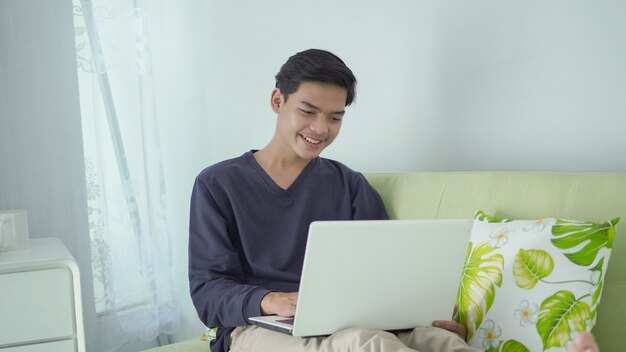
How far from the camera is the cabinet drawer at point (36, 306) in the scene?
5.91 feet

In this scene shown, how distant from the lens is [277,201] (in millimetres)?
1696

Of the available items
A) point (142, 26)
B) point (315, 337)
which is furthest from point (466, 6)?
point (142, 26)

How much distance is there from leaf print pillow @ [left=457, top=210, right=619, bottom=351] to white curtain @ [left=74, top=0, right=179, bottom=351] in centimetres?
147

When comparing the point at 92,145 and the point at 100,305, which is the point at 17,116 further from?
the point at 100,305

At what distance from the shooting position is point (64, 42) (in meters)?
2.34

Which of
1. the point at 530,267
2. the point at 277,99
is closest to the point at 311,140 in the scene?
the point at 277,99

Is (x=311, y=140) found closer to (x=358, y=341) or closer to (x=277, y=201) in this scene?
(x=277, y=201)

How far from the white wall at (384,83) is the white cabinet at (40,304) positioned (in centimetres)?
50

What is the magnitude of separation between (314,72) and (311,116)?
0.10 m

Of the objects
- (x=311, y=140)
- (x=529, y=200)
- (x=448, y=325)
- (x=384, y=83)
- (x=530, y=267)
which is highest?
(x=384, y=83)

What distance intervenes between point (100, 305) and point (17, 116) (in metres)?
0.72

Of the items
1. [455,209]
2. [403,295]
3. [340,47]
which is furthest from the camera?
[340,47]

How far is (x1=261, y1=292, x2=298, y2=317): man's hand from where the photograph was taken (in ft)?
4.40

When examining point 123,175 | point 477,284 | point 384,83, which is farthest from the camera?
point 123,175
